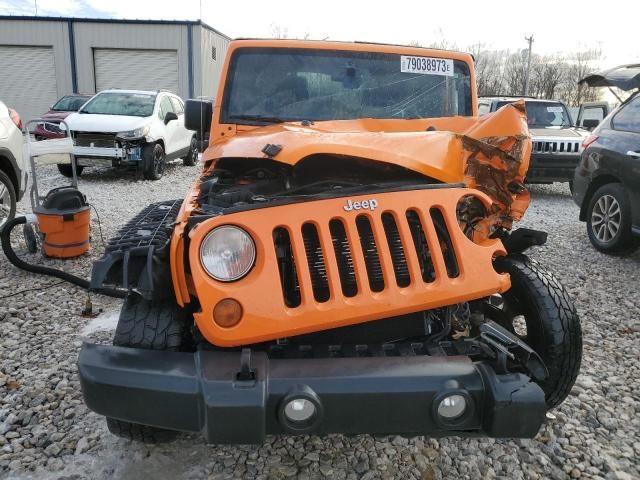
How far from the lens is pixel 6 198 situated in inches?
229

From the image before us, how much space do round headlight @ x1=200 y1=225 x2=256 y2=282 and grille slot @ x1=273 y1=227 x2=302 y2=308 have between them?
14 centimetres

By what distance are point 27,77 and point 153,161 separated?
18.7m

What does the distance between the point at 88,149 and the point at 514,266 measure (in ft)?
29.8

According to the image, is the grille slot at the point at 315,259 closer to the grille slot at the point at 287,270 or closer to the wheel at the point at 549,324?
the grille slot at the point at 287,270

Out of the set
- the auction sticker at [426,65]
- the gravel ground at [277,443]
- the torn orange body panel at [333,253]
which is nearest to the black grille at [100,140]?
the gravel ground at [277,443]

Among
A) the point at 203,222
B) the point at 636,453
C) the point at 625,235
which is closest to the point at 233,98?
the point at 203,222

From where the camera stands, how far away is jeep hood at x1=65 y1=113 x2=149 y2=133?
9727mm

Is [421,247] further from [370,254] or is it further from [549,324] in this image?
[549,324]

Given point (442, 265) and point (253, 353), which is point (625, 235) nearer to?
point (442, 265)

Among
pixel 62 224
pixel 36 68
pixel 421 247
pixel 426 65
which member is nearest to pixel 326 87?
pixel 426 65

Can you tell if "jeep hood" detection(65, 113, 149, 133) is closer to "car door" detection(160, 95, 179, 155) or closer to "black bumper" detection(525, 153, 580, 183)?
"car door" detection(160, 95, 179, 155)

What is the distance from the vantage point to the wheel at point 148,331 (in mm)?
2020

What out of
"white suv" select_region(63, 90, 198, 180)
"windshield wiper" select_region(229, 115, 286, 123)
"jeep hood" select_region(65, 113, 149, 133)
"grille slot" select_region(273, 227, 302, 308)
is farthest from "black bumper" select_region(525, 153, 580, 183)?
"grille slot" select_region(273, 227, 302, 308)

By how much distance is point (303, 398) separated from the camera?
5.71 feet
